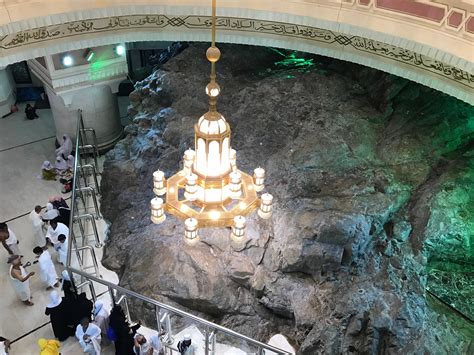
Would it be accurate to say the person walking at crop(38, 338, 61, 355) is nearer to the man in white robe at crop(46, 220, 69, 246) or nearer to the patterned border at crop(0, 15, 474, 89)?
the man in white robe at crop(46, 220, 69, 246)

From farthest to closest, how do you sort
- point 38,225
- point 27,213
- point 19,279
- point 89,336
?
point 27,213 → point 38,225 → point 19,279 → point 89,336

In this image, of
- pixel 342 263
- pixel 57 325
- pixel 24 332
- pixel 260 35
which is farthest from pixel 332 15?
pixel 24 332

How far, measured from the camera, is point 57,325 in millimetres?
→ 6316

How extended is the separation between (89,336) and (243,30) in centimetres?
547

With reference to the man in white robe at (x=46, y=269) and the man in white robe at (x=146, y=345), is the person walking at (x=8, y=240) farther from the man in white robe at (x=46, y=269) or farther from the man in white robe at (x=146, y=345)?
the man in white robe at (x=146, y=345)

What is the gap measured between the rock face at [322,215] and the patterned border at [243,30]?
3.94 feet

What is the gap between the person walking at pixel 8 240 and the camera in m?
7.05

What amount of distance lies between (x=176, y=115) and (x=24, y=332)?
14.5 ft

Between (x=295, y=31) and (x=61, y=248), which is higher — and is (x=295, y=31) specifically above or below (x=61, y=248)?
above

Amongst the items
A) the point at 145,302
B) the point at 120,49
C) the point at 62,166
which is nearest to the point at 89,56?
the point at 120,49

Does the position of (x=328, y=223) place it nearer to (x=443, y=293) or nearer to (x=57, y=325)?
(x=443, y=293)

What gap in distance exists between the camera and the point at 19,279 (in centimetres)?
658

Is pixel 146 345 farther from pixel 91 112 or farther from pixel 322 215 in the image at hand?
pixel 91 112

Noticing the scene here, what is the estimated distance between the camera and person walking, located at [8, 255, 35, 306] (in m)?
6.56
